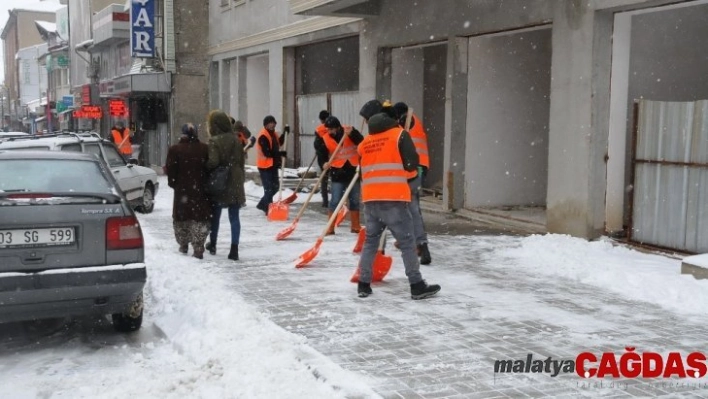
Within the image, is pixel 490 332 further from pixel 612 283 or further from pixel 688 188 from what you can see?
pixel 688 188

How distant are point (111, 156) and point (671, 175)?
9.09m

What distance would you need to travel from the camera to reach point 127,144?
20.3m

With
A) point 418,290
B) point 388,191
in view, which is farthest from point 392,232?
point 418,290

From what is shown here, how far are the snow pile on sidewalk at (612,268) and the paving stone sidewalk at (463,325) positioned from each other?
0.87ft

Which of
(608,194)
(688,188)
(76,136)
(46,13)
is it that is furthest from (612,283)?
(46,13)

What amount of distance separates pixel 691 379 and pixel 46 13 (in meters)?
81.1

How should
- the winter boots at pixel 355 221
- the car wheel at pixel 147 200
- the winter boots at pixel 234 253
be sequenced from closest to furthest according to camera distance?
the winter boots at pixel 234 253 → the winter boots at pixel 355 221 → the car wheel at pixel 147 200

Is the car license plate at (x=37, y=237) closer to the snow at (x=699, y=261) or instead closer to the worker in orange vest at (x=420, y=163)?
the worker in orange vest at (x=420, y=163)

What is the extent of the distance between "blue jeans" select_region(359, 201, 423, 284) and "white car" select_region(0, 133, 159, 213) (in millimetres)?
5217

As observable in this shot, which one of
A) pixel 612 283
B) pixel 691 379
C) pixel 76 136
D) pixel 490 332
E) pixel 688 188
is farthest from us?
pixel 76 136

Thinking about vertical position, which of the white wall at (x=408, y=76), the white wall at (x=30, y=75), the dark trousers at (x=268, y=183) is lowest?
the dark trousers at (x=268, y=183)

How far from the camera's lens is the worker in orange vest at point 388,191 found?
6.53 meters

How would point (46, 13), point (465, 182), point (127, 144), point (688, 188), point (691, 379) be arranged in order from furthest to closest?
point (46, 13) < point (127, 144) < point (465, 182) < point (688, 188) < point (691, 379)

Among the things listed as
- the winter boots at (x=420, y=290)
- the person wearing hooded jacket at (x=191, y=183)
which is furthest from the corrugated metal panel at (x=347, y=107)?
the winter boots at (x=420, y=290)
